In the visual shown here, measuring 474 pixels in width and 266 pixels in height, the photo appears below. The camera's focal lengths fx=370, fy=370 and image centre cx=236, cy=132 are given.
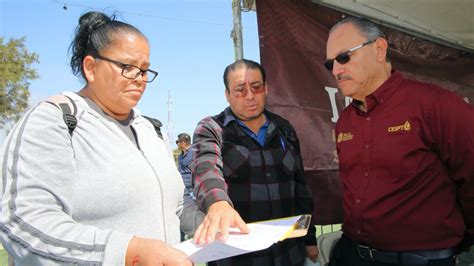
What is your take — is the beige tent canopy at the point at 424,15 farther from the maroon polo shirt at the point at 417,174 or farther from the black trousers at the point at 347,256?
the black trousers at the point at 347,256

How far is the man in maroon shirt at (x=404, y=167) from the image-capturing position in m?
1.83

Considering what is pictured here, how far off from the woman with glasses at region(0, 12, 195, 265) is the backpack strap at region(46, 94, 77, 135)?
0.02 meters

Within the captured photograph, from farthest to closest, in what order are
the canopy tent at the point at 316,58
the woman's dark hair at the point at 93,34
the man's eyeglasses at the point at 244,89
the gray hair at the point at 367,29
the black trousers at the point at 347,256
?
1. the canopy tent at the point at 316,58
2. the man's eyeglasses at the point at 244,89
3. the gray hair at the point at 367,29
4. the black trousers at the point at 347,256
5. the woman's dark hair at the point at 93,34

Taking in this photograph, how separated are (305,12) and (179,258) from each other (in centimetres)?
261

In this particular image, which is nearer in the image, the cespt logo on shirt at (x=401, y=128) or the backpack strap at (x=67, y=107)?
the backpack strap at (x=67, y=107)

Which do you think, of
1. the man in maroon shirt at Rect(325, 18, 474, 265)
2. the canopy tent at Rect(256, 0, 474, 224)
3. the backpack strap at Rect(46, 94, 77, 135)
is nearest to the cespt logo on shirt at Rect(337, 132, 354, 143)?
the man in maroon shirt at Rect(325, 18, 474, 265)

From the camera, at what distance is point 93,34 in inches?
56.2

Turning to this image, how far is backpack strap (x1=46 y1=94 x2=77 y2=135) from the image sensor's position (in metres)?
1.18

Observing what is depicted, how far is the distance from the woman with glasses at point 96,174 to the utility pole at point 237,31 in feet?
4.30

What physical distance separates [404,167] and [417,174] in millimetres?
70

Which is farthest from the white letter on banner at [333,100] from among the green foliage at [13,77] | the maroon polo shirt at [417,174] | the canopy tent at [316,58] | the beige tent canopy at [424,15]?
the green foliage at [13,77]

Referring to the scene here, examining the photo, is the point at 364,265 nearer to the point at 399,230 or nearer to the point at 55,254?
the point at 399,230

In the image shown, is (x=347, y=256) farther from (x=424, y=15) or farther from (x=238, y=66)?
(x=424, y=15)

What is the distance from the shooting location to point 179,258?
0.95 metres
